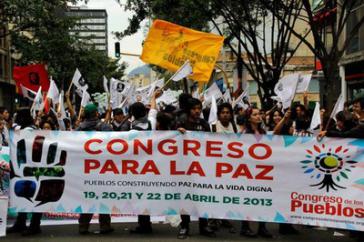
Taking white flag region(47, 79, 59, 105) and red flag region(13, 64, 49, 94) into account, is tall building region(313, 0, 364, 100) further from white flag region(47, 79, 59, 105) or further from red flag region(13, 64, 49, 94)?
white flag region(47, 79, 59, 105)

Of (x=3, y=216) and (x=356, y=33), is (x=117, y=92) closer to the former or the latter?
(x=3, y=216)

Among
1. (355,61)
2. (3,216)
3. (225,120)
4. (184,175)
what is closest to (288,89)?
(225,120)

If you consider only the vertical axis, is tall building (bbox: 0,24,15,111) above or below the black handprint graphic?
above

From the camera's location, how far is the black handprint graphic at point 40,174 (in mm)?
7781

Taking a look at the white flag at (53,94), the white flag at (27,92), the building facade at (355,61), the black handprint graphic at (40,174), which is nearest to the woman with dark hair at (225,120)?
the black handprint graphic at (40,174)

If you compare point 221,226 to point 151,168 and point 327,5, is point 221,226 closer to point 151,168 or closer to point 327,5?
point 151,168

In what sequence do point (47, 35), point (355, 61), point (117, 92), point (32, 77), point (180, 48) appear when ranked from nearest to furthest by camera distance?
point (180, 48), point (117, 92), point (32, 77), point (355, 61), point (47, 35)

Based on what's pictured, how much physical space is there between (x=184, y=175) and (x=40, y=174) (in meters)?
1.81

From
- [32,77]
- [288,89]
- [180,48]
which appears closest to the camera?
[288,89]

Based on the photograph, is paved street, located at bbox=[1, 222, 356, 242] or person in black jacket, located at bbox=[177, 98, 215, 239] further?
person in black jacket, located at bbox=[177, 98, 215, 239]

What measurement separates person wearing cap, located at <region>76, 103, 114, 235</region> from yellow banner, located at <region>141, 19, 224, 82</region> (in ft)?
7.41

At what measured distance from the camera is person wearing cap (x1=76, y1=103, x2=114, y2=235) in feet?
26.0

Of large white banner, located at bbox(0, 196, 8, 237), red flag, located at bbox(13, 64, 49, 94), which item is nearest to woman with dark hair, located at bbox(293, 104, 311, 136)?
large white banner, located at bbox(0, 196, 8, 237)

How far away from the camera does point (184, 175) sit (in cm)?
769
